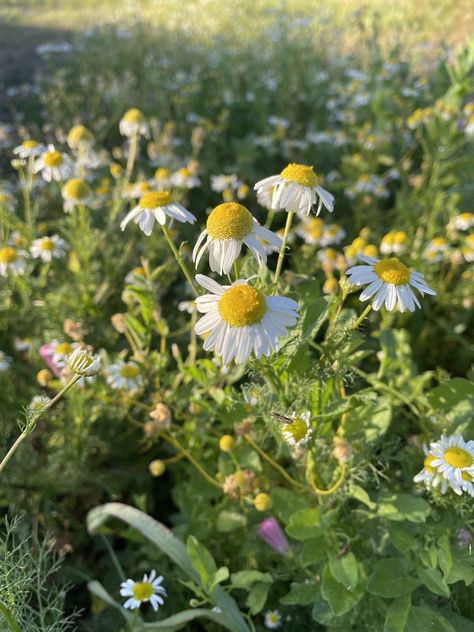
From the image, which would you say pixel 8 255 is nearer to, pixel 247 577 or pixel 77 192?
pixel 77 192

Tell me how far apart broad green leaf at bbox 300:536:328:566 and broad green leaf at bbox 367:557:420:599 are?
0.40 ft

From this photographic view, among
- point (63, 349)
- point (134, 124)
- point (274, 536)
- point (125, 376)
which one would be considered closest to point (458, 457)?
point (274, 536)

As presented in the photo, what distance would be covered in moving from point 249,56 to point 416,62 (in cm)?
171

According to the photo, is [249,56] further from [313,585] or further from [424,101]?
[313,585]

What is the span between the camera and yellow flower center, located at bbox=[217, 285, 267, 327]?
86 centimetres

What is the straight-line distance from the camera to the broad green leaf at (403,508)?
116cm

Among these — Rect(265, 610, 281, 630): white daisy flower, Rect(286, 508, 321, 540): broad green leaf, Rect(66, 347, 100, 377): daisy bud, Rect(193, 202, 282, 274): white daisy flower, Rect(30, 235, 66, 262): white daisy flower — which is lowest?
Rect(265, 610, 281, 630): white daisy flower

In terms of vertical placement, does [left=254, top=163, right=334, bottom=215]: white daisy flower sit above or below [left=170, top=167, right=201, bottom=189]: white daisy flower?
above

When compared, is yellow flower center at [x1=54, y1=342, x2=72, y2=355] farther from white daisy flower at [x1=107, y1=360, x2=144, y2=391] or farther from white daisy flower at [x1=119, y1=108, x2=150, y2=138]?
white daisy flower at [x1=119, y1=108, x2=150, y2=138]

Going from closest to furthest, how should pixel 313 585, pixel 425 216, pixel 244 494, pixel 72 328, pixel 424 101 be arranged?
pixel 313 585
pixel 244 494
pixel 72 328
pixel 425 216
pixel 424 101

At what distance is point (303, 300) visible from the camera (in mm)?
1167

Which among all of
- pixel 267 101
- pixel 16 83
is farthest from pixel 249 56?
pixel 16 83

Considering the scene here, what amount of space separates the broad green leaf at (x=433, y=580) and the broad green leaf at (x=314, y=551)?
21 centimetres

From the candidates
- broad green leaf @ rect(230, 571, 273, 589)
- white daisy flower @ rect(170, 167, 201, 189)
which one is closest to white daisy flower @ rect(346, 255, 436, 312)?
broad green leaf @ rect(230, 571, 273, 589)
